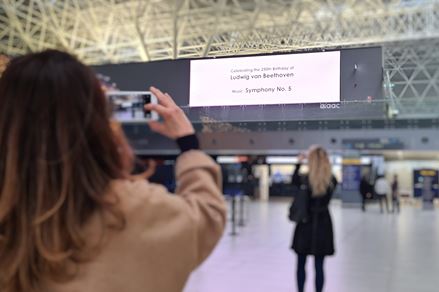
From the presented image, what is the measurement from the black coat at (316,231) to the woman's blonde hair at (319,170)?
0.08 m

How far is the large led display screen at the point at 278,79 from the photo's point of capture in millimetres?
2297

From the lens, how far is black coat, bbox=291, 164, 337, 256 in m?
5.15

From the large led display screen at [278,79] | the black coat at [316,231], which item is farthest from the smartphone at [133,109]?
the black coat at [316,231]

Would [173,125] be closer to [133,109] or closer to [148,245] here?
[148,245]


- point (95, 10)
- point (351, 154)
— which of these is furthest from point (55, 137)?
point (351, 154)

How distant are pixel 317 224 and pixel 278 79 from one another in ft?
10.7

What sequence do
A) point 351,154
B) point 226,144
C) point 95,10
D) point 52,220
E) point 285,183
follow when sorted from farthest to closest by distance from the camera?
1. point 285,183
2. point 226,144
3. point 351,154
4. point 95,10
5. point 52,220

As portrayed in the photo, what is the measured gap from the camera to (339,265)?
764 cm

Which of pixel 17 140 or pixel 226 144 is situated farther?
pixel 226 144

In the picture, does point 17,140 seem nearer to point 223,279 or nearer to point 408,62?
point 408,62

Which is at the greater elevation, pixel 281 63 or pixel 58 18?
pixel 58 18

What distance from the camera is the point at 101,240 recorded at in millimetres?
1078

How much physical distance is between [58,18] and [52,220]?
23.3 m

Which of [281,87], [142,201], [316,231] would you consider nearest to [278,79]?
[281,87]
